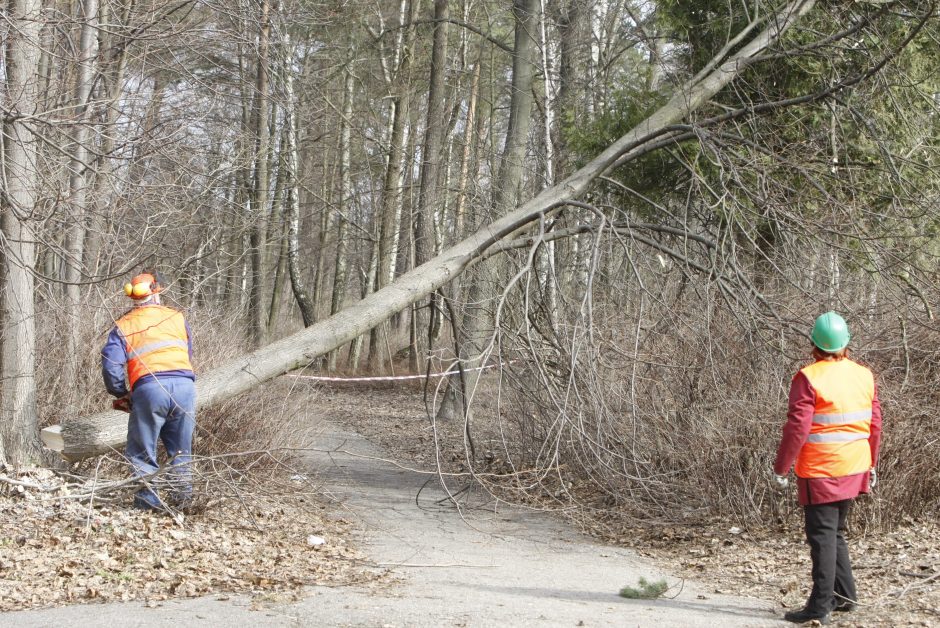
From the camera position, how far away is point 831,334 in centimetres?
525

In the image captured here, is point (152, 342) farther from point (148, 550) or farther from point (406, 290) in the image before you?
point (406, 290)

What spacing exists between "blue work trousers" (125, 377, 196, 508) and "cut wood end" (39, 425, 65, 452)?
1.58 feet

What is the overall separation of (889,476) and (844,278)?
1.99 meters

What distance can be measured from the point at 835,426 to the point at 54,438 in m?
5.53

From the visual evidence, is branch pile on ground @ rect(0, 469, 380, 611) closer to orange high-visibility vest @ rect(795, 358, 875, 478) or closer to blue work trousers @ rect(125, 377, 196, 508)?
blue work trousers @ rect(125, 377, 196, 508)

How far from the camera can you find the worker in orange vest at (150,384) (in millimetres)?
7133

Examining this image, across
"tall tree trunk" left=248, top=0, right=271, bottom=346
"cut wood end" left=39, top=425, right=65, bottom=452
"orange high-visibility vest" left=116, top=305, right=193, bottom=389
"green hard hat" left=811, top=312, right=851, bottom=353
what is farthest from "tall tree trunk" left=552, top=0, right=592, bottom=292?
"green hard hat" left=811, top=312, right=851, bottom=353

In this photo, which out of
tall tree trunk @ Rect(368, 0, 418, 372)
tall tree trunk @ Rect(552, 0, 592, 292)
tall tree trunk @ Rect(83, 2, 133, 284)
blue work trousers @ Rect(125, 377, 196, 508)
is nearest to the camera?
blue work trousers @ Rect(125, 377, 196, 508)

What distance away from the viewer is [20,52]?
7.41 m

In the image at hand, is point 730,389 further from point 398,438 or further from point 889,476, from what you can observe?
point 398,438

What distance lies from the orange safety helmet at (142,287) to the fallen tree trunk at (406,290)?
0.81 metres

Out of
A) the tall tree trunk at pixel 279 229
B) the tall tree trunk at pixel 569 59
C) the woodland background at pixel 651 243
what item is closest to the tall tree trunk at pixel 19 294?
the woodland background at pixel 651 243

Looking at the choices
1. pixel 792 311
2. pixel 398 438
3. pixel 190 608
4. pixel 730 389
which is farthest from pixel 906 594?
pixel 398 438

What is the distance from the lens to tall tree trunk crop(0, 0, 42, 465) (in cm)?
728
